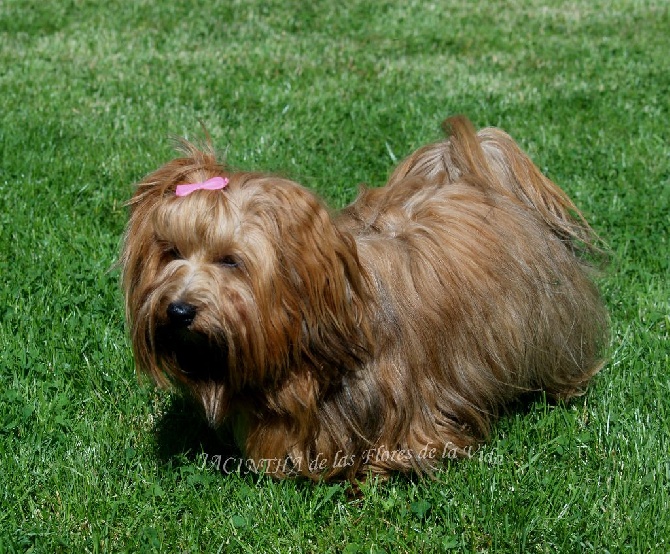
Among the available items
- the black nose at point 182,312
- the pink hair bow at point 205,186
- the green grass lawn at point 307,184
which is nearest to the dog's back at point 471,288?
the green grass lawn at point 307,184

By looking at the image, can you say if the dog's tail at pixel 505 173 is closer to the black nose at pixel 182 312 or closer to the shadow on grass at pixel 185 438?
the shadow on grass at pixel 185 438

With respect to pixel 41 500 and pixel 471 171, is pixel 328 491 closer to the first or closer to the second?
pixel 41 500

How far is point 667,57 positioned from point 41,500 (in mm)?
7316

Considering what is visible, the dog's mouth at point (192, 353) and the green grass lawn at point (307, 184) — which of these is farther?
the green grass lawn at point (307, 184)

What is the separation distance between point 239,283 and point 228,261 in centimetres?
9

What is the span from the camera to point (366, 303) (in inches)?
133

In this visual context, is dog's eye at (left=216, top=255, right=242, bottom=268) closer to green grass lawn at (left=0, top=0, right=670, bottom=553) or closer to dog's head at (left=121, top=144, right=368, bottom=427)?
dog's head at (left=121, top=144, right=368, bottom=427)

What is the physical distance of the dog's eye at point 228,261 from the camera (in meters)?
3.07

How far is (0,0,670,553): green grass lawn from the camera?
354 centimetres

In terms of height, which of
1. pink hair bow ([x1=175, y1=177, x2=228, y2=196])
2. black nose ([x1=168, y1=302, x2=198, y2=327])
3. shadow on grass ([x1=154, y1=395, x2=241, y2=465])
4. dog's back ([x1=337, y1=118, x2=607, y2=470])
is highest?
pink hair bow ([x1=175, y1=177, x2=228, y2=196])

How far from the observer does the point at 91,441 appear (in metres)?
3.96

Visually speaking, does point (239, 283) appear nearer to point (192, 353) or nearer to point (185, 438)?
point (192, 353)

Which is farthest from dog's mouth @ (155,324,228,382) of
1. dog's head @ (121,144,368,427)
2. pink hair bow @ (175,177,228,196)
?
pink hair bow @ (175,177,228,196)

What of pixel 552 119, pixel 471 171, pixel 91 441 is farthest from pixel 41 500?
pixel 552 119
